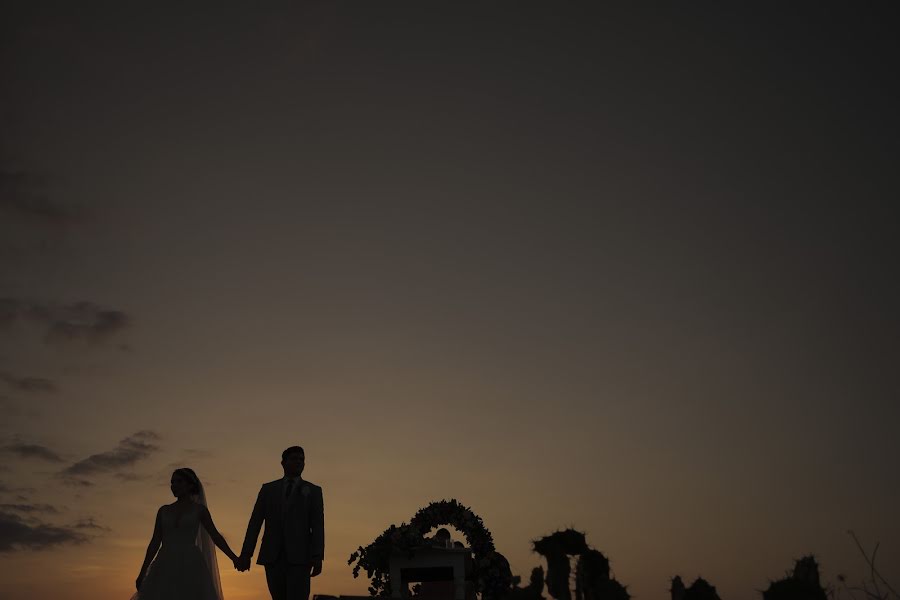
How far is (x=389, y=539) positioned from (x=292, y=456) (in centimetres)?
391

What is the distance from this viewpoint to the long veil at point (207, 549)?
500 inches

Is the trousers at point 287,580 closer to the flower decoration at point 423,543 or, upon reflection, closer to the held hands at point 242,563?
the held hands at point 242,563

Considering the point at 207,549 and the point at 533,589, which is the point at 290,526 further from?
the point at 533,589

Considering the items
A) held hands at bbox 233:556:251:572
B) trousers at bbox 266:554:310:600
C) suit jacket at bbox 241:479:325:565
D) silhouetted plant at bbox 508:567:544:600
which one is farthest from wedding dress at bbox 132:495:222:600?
silhouetted plant at bbox 508:567:544:600

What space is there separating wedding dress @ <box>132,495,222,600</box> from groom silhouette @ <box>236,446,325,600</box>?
54cm

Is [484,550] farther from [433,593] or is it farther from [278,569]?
[278,569]

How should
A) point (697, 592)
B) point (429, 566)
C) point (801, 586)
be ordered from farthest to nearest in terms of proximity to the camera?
point (697, 592) → point (801, 586) → point (429, 566)

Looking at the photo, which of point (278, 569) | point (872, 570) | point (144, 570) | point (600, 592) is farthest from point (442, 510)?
point (600, 592)

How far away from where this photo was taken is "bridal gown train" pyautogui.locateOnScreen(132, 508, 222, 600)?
1220cm

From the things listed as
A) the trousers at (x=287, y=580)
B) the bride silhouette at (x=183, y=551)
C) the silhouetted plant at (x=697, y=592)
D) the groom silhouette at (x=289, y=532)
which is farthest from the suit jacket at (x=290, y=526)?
the silhouetted plant at (x=697, y=592)

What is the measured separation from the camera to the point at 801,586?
21047 mm

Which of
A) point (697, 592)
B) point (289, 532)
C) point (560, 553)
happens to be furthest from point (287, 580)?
point (697, 592)

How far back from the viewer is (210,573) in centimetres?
1262

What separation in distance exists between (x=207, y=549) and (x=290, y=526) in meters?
1.54
